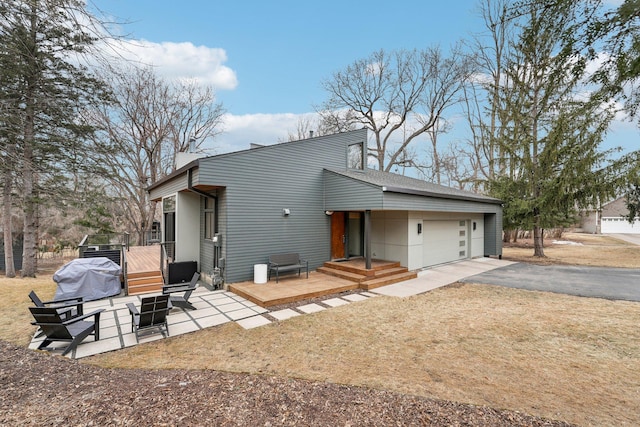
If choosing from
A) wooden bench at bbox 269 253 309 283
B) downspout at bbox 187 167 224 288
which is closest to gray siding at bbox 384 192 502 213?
wooden bench at bbox 269 253 309 283

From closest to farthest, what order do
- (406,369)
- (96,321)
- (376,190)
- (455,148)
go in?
(406,369), (96,321), (376,190), (455,148)

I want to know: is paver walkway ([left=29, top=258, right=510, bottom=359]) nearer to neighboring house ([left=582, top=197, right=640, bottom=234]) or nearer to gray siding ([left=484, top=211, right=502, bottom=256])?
gray siding ([left=484, top=211, right=502, bottom=256])

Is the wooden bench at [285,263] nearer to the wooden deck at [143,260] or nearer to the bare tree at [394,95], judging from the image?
the wooden deck at [143,260]

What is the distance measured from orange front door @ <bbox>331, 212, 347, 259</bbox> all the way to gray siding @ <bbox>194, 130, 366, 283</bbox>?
0.39 meters

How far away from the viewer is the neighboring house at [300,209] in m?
8.14

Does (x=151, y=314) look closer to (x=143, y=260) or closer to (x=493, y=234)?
(x=143, y=260)

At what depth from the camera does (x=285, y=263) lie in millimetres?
8797

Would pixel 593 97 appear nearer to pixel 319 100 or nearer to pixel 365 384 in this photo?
pixel 365 384

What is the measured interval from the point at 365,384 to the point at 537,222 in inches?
612

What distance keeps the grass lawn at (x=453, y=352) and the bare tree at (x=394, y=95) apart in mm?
18296

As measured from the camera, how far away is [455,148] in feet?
82.4

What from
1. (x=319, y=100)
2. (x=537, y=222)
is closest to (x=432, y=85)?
(x=319, y=100)

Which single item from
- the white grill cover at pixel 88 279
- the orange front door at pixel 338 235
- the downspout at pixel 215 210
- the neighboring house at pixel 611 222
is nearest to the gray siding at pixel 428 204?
the orange front door at pixel 338 235

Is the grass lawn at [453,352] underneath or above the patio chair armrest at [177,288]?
underneath
